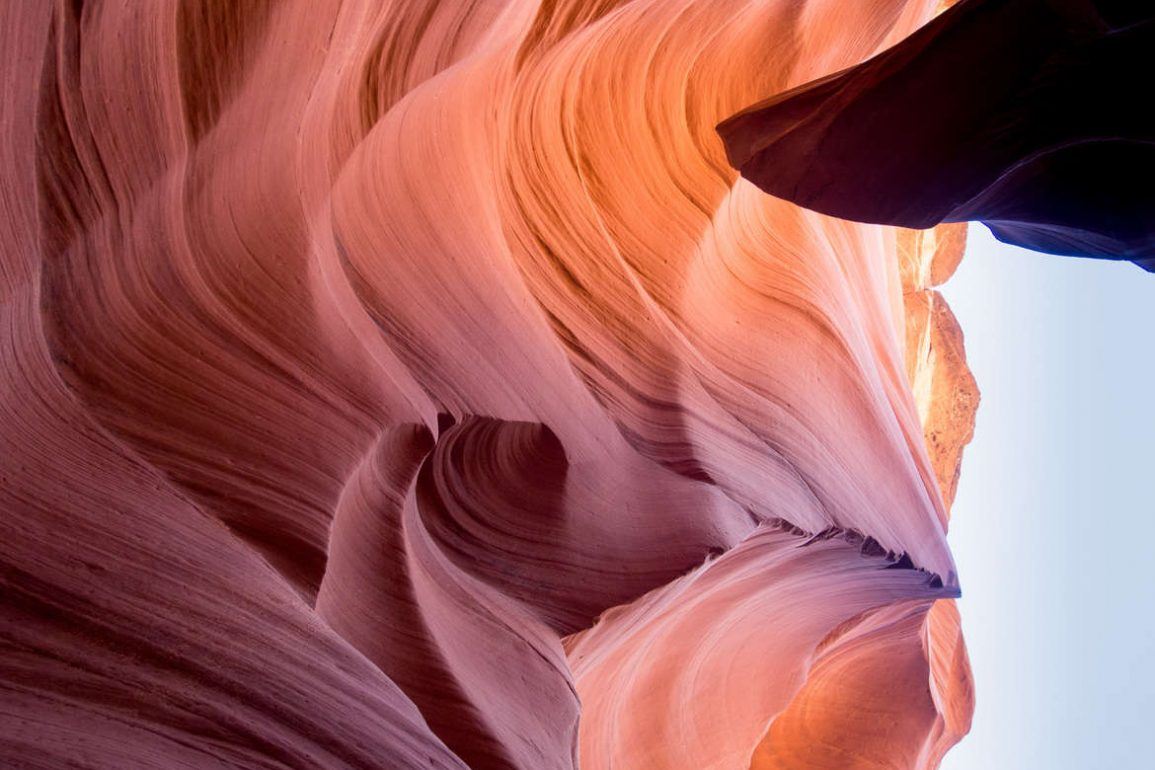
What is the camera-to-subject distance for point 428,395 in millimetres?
3018

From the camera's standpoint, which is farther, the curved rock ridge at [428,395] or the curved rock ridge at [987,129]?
the curved rock ridge at [987,129]

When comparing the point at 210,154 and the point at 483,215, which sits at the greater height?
the point at 210,154

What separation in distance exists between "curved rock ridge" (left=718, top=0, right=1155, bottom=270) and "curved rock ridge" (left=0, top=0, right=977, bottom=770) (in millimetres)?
999

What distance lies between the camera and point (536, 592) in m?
3.33

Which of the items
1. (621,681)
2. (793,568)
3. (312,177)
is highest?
(312,177)

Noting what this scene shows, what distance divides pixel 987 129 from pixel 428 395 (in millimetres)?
2408

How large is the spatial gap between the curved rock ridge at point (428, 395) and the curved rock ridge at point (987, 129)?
100 cm

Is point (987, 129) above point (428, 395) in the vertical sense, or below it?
above

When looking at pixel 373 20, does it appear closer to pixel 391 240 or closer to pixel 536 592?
pixel 391 240

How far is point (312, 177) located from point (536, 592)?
5.63 ft

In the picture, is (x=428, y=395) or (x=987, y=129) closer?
(x=428, y=395)

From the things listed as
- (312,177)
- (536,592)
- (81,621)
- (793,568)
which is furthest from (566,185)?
(81,621)

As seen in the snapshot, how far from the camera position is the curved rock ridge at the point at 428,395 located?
182cm

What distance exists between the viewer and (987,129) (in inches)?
134
